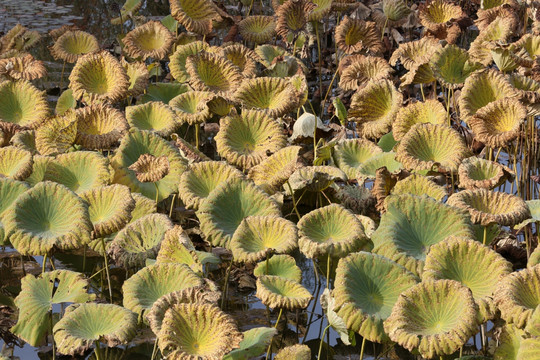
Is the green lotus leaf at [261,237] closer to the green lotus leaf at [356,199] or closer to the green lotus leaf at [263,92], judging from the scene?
the green lotus leaf at [356,199]

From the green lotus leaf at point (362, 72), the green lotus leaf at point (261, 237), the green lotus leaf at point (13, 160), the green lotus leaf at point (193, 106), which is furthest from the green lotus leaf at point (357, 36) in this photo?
the green lotus leaf at point (261, 237)

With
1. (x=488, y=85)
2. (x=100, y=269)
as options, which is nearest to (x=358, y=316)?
(x=100, y=269)

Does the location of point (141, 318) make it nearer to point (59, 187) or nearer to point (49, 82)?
point (59, 187)

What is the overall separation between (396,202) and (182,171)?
1.03 meters

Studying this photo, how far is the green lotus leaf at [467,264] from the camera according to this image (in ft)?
7.83

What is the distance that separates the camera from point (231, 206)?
112 inches

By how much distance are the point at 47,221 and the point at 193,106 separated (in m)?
1.31

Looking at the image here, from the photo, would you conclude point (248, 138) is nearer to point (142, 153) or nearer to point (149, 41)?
point (142, 153)

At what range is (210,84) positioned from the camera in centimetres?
406

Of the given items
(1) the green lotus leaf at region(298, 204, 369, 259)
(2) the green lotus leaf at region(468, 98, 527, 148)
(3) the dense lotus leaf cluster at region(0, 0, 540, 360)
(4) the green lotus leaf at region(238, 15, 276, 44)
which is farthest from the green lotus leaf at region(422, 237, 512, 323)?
(4) the green lotus leaf at region(238, 15, 276, 44)

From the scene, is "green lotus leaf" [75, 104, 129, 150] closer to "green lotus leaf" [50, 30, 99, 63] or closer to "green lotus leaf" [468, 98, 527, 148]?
"green lotus leaf" [50, 30, 99, 63]

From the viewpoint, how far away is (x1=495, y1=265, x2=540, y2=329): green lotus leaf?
2.12 meters

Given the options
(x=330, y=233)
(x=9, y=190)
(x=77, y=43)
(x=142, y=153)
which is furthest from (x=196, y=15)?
(x=330, y=233)

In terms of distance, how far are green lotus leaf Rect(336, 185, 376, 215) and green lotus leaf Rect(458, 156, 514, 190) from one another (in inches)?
16.3
